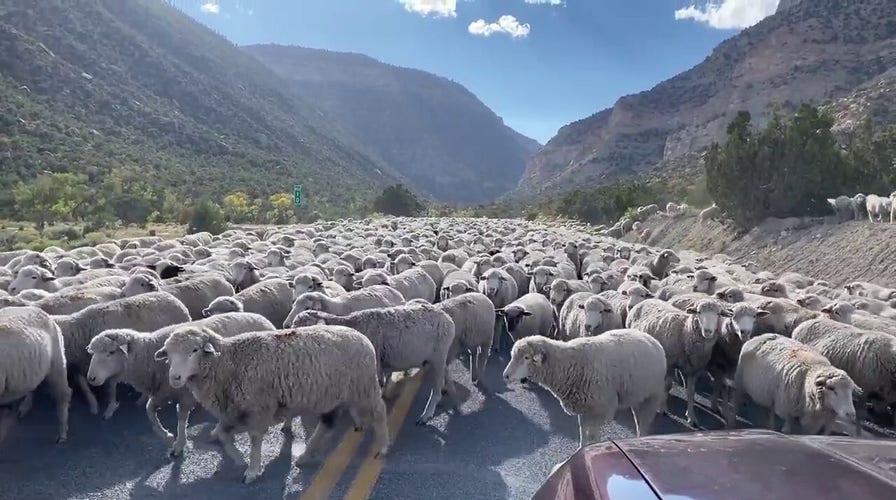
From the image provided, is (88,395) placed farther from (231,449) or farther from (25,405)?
(231,449)

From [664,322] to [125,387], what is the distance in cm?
680

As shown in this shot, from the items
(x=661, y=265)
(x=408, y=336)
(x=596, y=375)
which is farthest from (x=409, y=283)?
(x=661, y=265)

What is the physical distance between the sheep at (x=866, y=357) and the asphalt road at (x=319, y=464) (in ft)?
1.53

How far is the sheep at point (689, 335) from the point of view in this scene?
7.73 m

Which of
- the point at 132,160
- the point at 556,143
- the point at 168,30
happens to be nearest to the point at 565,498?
the point at 132,160

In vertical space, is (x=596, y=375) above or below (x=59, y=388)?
above

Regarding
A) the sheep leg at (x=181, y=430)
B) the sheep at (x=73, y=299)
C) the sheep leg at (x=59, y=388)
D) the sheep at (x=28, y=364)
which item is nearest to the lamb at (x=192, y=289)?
the sheep at (x=73, y=299)

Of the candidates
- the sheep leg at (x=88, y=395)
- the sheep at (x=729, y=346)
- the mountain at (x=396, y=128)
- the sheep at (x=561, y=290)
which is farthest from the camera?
the mountain at (x=396, y=128)

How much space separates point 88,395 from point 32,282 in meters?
4.35

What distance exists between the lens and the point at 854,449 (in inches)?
98.3

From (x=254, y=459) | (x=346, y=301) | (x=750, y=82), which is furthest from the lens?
(x=750, y=82)

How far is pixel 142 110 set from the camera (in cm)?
5525

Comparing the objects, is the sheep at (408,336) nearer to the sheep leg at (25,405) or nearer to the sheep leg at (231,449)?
the sheep leg at (231,449)

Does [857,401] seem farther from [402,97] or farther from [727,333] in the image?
[402,97]
